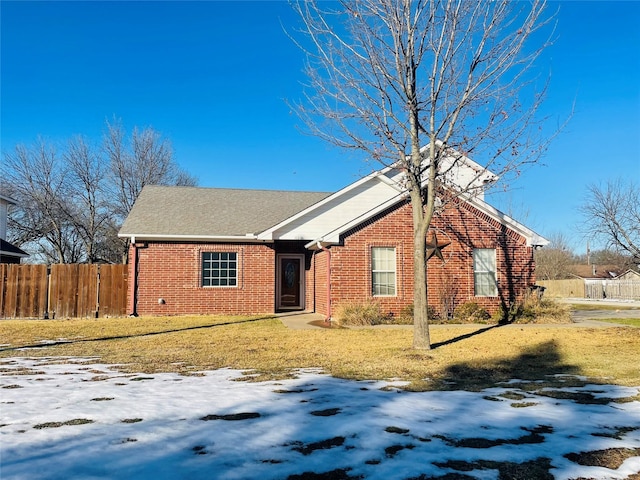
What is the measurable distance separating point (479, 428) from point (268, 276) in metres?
13.8

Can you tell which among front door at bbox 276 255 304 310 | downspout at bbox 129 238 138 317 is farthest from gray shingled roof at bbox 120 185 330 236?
front door at bbox 276 255 304 310

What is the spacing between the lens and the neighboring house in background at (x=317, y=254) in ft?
49.0

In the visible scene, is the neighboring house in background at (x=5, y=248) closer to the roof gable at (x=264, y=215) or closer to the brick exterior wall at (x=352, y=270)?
the roof gable at (x=264, y=215)

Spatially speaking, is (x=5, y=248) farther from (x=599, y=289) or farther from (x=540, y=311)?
(x=599, y=289)

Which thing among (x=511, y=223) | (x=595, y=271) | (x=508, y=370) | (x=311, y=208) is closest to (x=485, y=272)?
(x=511, y=223)

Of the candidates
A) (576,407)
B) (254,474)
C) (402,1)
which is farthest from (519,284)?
(254,474)

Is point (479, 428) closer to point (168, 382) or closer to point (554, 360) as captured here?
point (168, 382)

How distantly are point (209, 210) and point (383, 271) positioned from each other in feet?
26.6

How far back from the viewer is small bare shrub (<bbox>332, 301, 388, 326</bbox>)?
44.8ft

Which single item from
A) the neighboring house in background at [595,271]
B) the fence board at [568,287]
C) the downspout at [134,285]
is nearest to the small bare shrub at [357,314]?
A: the downspout at [134,285]

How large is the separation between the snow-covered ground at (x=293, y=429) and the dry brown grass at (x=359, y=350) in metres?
1.17

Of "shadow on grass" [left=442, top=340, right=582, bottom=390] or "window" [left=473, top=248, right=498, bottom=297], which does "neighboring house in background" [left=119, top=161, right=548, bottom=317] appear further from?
"shadow on grass" [left=442, top=340, right=582, bottom=390]

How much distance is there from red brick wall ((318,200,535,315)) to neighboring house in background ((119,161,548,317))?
0.03 metres

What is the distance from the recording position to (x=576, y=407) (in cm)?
502
